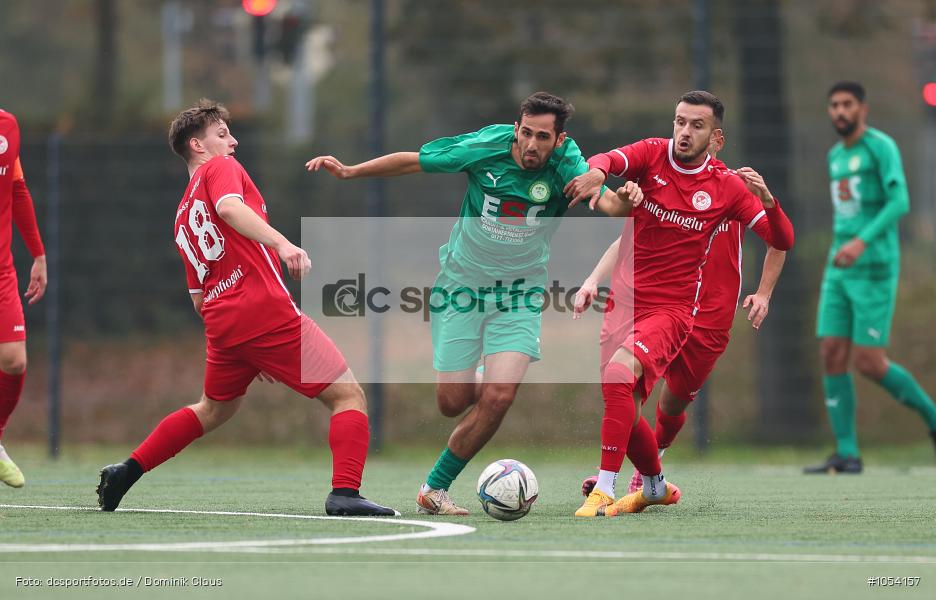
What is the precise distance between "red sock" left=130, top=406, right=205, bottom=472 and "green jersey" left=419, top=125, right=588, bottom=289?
4.68ft

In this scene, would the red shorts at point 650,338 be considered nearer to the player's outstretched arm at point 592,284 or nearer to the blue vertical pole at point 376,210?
the player's outstretched arm at point 592,284

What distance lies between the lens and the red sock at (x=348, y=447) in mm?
6645

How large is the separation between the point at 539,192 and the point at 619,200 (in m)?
0.40

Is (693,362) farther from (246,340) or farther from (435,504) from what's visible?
(246,340)

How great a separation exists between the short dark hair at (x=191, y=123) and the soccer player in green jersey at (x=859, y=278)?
5163 mm

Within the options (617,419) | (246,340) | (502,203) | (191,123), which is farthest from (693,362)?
(191,123)

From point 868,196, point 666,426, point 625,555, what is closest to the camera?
point 625,555

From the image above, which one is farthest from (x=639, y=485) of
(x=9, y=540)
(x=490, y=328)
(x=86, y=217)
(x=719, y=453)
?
(x=86, y=217)

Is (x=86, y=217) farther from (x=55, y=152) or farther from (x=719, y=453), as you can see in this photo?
(x=719, y=453)

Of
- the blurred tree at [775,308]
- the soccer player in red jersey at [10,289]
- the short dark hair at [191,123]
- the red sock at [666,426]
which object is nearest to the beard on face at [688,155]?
the red sock at [666,426]

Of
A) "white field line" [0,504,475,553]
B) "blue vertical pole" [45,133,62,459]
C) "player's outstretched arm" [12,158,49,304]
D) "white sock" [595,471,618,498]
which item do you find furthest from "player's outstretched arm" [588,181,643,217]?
"blue vertical pole" [45,133,62,459]

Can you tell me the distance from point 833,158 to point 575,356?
372cm

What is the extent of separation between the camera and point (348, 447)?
21.9 ft

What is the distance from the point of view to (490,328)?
7.23 m
